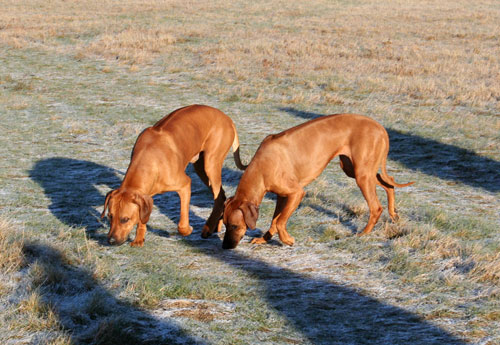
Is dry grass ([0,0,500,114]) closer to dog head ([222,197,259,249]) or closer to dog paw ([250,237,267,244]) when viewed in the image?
dog paw ([250,237,267,244])

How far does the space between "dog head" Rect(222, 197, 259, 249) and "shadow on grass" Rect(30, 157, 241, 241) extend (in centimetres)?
119

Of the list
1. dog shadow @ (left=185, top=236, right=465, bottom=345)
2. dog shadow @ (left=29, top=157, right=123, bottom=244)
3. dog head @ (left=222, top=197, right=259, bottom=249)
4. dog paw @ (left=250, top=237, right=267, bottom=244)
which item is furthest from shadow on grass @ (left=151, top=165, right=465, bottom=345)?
dog shadow @ (left=29, top=157, right=123, bottom=244)

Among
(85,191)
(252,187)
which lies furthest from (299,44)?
(252,187)

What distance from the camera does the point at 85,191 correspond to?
28.4 ft

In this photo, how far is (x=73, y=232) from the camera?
22.2 feet

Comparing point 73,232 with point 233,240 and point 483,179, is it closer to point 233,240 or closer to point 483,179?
point 233,240

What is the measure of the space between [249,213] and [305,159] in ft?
3.60

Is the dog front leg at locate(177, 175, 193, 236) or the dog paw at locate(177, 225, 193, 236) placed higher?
the dog front leg at locate(177, 175, 193, 236)

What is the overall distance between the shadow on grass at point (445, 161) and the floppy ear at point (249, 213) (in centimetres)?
439

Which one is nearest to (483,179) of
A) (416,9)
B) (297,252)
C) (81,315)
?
(297,252)

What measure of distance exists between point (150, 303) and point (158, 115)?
30.2 feet

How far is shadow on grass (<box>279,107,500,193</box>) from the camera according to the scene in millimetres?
9391

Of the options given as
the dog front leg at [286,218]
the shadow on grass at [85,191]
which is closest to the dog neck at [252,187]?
the dog front leg at [286,218]

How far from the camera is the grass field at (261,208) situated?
470 cm
